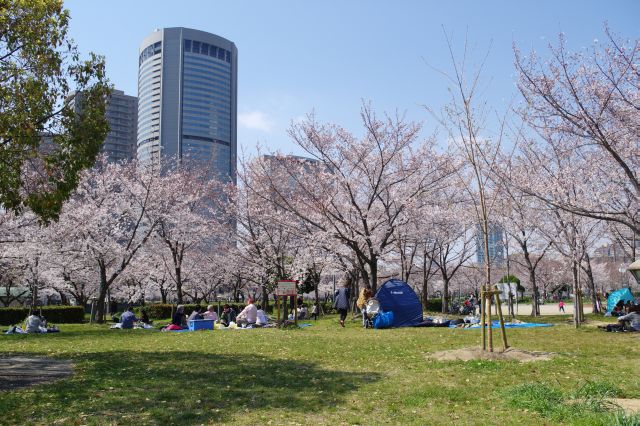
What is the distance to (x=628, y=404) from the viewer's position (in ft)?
16.7

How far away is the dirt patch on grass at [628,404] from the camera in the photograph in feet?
15.9

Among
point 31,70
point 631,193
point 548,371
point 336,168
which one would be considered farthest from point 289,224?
point 548,371

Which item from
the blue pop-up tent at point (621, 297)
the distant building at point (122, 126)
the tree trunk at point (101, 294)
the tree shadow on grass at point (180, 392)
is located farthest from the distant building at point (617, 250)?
the distant building at point (122, 126)

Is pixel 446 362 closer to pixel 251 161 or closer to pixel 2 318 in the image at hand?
pixel 251 161

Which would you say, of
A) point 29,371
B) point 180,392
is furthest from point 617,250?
point 29,371

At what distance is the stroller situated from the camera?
53.8 feet

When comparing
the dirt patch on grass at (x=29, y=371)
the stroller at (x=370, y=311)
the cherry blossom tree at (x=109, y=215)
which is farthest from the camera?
the cherry blossom tree at (x=109, y=215)

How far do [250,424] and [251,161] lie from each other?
80.1 ft

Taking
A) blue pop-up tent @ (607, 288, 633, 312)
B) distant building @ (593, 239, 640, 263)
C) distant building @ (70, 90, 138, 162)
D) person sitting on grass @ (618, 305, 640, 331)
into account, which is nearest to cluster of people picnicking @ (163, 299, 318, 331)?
person sitting on grass @ (618, 305, 640, 331)

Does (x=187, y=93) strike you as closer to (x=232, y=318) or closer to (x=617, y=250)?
(x=232, y=318)

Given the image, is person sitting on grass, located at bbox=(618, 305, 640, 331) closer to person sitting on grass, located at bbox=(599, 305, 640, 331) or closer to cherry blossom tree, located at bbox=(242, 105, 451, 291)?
person sitting on grass, located at bbox=(599, 305, 640, 331)

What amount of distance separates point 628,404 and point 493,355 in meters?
3.44

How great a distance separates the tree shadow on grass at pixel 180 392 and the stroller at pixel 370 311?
26.0 ft

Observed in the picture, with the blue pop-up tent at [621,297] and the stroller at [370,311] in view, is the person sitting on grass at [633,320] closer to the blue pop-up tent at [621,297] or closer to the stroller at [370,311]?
the stroller at [370,311]
